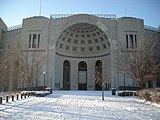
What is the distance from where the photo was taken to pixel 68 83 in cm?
4359

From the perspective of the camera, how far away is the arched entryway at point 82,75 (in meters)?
44.2

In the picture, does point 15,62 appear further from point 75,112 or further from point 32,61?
point 75,112

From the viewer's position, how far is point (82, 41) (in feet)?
148

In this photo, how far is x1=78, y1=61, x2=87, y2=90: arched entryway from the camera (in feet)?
145

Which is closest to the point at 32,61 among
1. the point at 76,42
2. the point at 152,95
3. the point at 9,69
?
the point at 9,69

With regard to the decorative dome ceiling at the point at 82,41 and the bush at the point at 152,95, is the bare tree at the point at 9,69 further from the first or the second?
the bush at the point at 152,95

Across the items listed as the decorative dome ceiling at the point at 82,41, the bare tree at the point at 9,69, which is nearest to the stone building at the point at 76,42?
the decorative dome ceiling at the point at 82,41

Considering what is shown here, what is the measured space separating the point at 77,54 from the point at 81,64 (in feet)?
9.28

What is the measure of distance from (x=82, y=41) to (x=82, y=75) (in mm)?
8879

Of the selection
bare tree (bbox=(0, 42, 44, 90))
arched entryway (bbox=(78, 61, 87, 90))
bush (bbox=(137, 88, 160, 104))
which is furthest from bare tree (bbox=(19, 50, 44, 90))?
bush (bbox=(137, 88, 160, 104))

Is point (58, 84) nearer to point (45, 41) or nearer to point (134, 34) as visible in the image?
→ point (45, 41)

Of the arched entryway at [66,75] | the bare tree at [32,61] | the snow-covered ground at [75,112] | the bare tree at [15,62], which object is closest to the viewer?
the snow-covered ground at [75,112]

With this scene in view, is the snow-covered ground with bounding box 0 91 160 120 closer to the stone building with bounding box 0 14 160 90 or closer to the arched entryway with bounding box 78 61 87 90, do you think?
the stone building with bounding box 0 14 160 90

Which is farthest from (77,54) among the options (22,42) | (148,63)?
(148,63)
